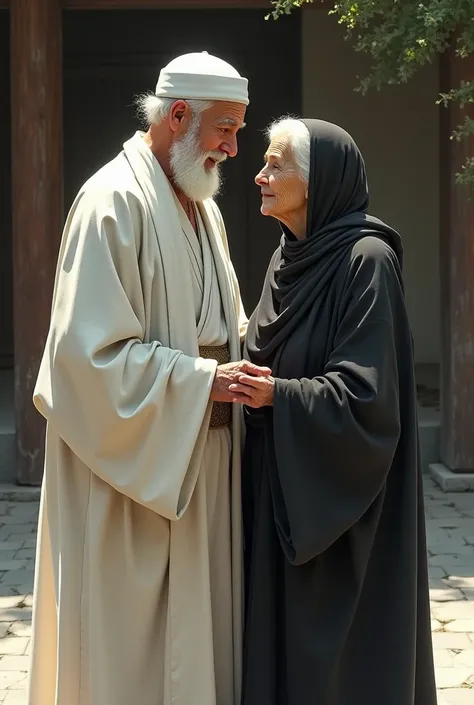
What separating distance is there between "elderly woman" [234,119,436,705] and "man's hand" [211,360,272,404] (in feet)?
0.07

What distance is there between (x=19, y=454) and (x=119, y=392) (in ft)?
13.7

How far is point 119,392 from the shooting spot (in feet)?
8.73

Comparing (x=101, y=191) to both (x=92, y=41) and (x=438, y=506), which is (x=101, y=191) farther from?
(x=92, y=41)

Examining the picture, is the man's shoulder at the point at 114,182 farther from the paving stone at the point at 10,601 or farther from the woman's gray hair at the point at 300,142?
the paving stone at the point at 10,601

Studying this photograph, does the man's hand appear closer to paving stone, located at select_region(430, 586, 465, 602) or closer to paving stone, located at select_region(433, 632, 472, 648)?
paving stone, located at select_region(433, 632, 472, 648)

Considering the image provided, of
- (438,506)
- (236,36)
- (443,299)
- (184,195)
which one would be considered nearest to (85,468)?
(184,195)

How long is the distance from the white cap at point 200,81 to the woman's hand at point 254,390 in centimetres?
77

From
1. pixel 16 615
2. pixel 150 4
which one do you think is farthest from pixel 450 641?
pixel 150 4

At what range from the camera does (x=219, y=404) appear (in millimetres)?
2947

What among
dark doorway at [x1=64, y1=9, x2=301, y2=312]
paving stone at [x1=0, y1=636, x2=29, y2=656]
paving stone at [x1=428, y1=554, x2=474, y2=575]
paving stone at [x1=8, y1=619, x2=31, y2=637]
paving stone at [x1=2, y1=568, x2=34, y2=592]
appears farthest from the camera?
dark doorway at [x1=64, y1=9, x2=301, y2=312]

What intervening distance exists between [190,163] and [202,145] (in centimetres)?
6

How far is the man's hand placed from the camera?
271cm

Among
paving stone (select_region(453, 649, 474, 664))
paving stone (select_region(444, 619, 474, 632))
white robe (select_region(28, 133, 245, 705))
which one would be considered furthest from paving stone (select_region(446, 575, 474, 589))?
white robe (select_region(28, 133, 245, 705))

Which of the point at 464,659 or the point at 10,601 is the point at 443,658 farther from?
the point at 10,601
